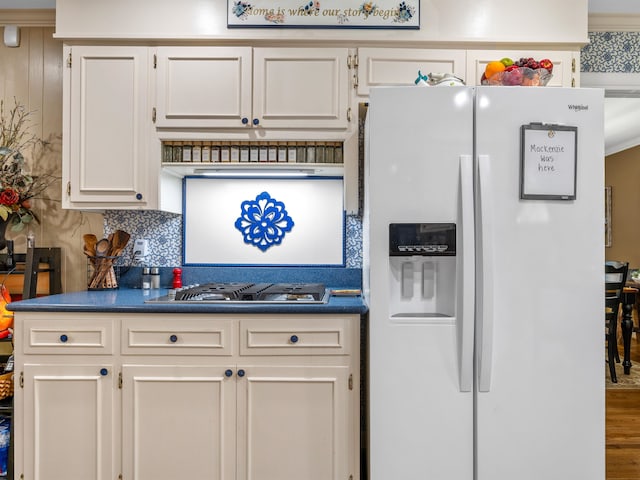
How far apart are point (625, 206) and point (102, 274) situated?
23.6 feet

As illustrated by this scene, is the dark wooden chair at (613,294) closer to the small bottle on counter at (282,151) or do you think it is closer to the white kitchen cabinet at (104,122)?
the small bottle on counter at (282,151)

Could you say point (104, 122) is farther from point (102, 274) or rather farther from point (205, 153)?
point (102, 274)

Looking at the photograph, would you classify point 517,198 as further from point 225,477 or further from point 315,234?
point 225,477

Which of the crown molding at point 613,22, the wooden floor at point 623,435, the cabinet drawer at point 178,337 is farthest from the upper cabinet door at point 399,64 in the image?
the wooden floor at point 623,435

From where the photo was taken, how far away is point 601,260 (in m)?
1.77

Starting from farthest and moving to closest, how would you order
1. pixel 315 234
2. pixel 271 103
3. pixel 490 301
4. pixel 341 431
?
pixel 315 234 → pixel 271 103 → pixel 341 431 → pixel 490 301

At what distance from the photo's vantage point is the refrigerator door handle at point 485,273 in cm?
171

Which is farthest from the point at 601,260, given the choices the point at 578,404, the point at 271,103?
the point at 271,103

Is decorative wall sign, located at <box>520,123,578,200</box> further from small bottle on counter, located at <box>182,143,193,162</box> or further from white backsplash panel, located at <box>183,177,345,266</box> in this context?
small bottle on counter, located at <box>182,143,193,162</box>

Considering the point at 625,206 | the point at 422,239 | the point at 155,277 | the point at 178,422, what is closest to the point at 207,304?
the point at 178,422

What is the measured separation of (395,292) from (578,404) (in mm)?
830

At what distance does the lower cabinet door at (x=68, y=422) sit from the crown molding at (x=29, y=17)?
6.47 ft

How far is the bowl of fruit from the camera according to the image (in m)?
1.88

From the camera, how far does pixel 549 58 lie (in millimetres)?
2266
